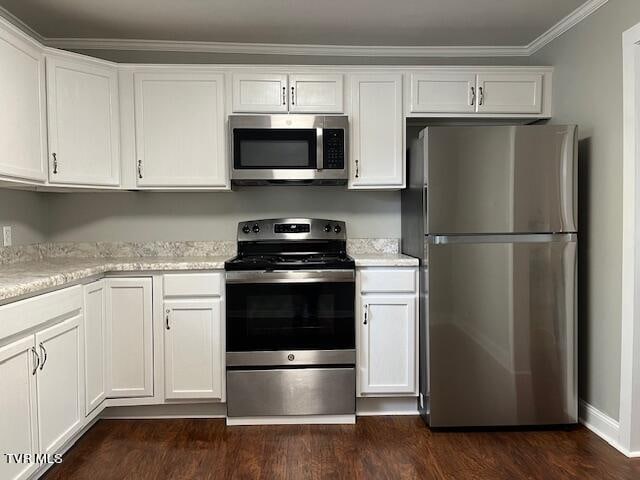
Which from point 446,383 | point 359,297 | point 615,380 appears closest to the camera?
point 615,380

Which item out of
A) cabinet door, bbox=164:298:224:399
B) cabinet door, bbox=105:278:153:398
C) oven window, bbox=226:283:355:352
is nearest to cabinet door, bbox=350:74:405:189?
oven window, bbox=226:283:355:352

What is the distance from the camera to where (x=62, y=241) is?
3020 mm

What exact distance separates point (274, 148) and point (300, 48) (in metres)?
0.80

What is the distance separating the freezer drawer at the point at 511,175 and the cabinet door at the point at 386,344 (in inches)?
24.7

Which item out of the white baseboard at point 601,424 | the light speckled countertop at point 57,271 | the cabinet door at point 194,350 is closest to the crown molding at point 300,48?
the light speckled countertop at point 57,271

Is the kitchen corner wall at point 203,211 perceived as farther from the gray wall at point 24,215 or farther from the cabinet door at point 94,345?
the cabinet door at point 94,345

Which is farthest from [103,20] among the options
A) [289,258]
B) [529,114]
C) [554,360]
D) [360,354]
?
[554,360]

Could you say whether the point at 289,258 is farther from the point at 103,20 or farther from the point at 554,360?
the point at 103,20

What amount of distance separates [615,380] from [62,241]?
3411 millimetres

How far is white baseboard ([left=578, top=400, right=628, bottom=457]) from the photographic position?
2.26 meters

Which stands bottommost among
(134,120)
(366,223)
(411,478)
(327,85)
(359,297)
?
(411,478)

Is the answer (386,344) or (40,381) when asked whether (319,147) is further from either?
(40,381)

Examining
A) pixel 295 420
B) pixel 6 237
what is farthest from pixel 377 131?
pixel 6 237

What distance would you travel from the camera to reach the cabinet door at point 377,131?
9.14 feet
